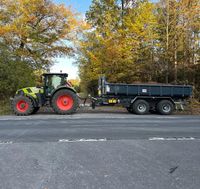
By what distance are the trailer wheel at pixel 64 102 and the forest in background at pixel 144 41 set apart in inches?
243

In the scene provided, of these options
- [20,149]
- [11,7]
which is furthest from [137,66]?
[20,149]

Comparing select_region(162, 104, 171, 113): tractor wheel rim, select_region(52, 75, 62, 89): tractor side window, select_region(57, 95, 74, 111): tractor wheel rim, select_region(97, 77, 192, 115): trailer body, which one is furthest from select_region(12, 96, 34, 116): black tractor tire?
select_region(162, 104, 171, 113): tractor wheel rim

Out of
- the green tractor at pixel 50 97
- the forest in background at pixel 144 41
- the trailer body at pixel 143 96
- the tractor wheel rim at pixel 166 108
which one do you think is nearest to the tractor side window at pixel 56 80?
the green tractor at pixel 50 97

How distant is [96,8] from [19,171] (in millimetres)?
21563

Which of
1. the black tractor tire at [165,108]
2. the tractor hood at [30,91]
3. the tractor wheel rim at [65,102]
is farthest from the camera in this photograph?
the black tractor tire at [165,108]

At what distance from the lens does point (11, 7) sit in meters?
25.5

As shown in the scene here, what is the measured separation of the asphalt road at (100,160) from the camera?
460cm

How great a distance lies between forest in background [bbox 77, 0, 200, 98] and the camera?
21797 mm

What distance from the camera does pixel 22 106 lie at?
1688 cm

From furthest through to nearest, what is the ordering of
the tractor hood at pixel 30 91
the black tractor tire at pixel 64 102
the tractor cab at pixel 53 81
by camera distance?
the tractor cab at pixel 53 81 < the tractor hood at pixel 30 91 < the black tractor tire at pixel 64 102

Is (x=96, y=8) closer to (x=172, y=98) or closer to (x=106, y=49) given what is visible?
(x=106, y=49)

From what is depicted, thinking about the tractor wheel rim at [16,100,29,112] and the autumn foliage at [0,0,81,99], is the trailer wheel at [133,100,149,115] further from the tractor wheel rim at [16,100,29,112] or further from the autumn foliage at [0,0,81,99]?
the autumn foliage at [0,0,81,99]

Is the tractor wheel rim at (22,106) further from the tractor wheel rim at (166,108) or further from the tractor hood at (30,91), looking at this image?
the tractor wheel rim at (166,108)

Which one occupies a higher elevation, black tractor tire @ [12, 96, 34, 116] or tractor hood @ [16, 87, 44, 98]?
tractor hood @ [16, 87, 44, 98]
